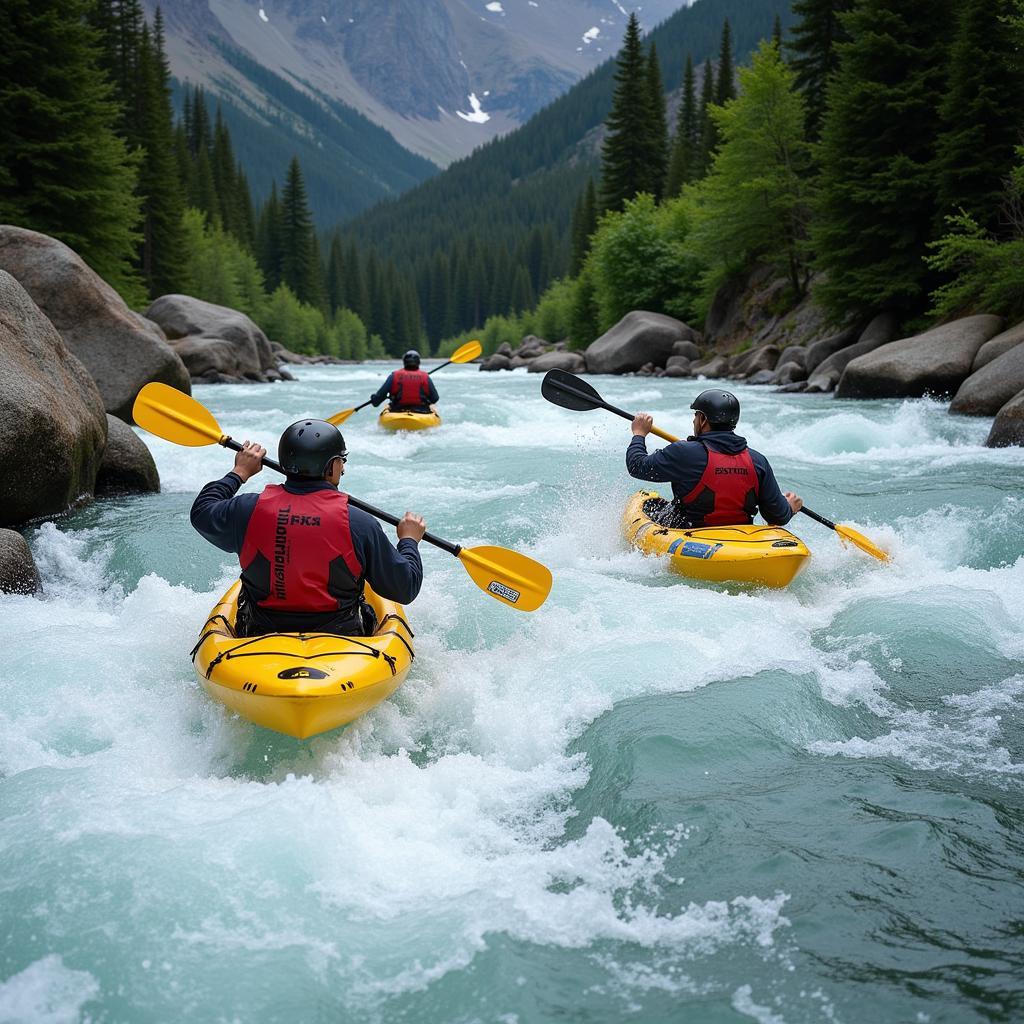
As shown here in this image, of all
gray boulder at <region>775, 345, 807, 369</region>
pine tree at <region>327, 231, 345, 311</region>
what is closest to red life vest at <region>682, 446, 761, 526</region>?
gray boulder at <region>775, 345, 807, 369</region>

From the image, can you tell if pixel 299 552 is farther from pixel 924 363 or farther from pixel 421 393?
pixel 924 363

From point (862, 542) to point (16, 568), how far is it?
5453mm

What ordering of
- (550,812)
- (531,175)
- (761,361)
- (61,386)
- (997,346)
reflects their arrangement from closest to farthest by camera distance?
1. (550,812)
2. (61,386)
3. (997,346)
4. (761,361)
5. (531,175)

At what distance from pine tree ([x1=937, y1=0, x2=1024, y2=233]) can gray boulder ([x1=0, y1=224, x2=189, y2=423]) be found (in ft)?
45.3

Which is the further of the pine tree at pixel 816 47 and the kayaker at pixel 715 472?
the pine tree at pixel 816 47

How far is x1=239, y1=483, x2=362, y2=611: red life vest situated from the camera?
3.89 m

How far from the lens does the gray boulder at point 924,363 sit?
14656mm

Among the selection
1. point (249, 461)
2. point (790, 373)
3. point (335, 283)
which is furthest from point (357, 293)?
point (249, 461)

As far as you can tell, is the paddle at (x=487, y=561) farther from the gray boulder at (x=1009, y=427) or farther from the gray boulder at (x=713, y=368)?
the gray boulder at (x=713, y=368)

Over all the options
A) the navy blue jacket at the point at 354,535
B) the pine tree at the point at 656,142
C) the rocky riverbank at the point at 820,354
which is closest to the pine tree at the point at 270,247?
the pine tree at the point at 656,142

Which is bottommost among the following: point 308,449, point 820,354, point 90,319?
point 820,354

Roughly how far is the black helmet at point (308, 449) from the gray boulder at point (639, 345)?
25112 mm

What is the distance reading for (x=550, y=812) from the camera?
3.45m

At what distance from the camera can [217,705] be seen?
13.3 feet
